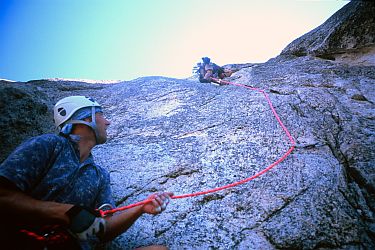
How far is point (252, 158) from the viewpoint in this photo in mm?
3186

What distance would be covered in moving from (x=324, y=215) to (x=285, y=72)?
453 centimetres

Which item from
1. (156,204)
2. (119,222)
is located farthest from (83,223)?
(156,204)

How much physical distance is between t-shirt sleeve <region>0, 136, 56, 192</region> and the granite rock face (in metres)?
1.14

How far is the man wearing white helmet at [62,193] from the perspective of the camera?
1.70 meters

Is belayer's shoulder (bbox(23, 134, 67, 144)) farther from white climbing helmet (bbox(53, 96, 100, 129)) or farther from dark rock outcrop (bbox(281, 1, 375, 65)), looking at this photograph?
dark rock outcrop (bbox(281, 1, 375, 65))

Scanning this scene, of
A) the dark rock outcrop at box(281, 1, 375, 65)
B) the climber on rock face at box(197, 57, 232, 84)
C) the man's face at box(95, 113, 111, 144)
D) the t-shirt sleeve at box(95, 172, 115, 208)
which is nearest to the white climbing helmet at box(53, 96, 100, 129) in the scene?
the man's face at box(95, 113, 111, 144)

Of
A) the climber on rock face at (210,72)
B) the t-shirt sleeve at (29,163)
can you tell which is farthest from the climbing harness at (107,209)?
the climber on rock face at (210,72)

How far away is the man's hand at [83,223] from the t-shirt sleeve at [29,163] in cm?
A: 52

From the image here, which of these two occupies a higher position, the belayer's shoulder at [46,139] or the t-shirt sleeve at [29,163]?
the belayer's shoulder at [46,139]

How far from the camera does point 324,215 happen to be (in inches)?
90.4

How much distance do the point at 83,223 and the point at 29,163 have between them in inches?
29.9

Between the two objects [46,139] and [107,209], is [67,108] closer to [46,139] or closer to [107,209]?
[46,139]

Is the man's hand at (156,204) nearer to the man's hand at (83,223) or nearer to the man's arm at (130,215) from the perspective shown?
the man's arm at (130,215)

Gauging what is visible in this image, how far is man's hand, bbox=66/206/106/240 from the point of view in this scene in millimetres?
1760
